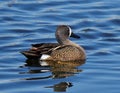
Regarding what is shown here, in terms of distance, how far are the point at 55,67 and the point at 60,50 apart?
2.93 feet

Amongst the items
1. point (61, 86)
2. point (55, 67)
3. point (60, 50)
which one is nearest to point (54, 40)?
point (60, 50)

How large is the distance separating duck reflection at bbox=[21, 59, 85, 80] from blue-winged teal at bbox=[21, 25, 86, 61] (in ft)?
0.51

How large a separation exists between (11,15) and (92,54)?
5480 mm

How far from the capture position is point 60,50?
1549 centimetres

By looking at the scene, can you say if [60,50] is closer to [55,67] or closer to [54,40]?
[55,67]

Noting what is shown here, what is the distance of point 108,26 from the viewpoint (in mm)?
19328

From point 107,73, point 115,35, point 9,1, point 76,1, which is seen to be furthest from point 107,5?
point 107,73

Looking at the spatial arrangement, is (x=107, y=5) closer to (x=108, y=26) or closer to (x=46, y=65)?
(x=108, y=26)

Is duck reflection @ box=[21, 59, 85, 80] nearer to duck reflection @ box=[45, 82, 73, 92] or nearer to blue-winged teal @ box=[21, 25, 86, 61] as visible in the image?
blue-winged teal @ box=[21, 25, 86, 61]

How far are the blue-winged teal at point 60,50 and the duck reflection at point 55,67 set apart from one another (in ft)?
0.51

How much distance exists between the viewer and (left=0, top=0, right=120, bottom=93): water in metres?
12.7

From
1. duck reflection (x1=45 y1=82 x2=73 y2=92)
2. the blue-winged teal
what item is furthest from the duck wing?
duck reflection (x1=45 y1=82 x2=73 y2=92)

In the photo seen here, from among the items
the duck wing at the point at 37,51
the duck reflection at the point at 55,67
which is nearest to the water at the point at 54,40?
the duck reflection at the point at 55,67

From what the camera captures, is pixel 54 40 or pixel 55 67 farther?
pixel 54 40
